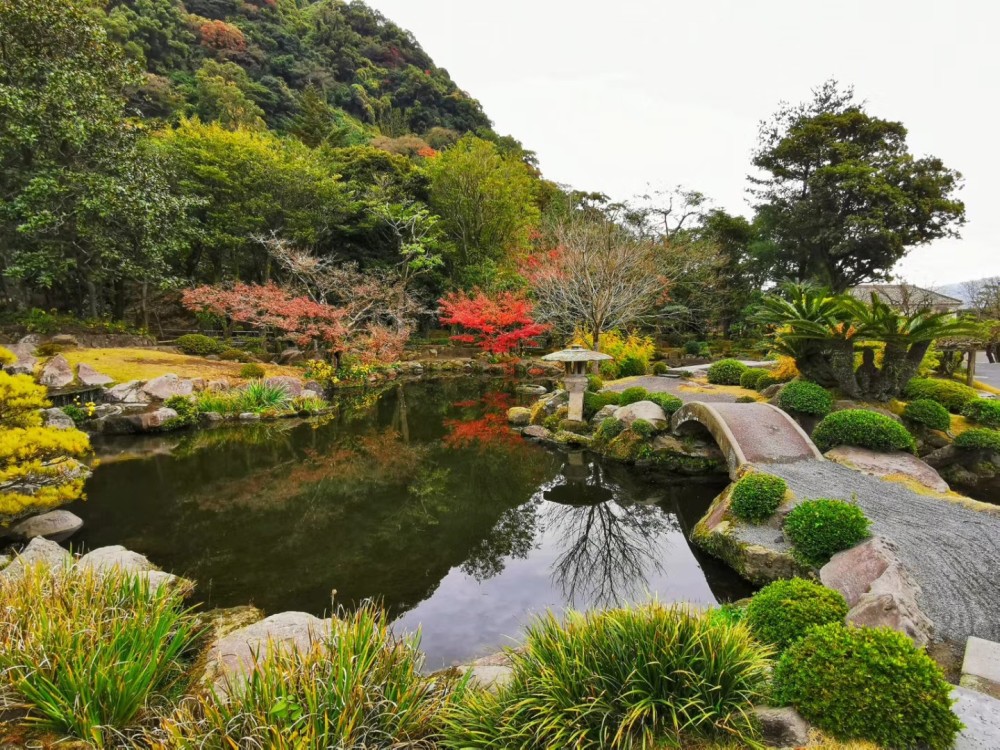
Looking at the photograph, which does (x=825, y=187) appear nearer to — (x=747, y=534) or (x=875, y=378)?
(x=875, y=378)

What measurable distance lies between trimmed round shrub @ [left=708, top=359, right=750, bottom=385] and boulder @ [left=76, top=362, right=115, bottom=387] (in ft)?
55.5

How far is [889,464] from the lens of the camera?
7086 millimetres

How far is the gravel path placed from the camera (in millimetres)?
3891

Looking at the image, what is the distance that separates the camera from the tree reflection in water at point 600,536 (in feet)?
18.9

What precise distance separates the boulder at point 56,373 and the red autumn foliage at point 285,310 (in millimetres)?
5461

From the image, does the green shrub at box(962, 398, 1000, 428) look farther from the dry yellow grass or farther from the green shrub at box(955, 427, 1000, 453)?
the dry yellow grass

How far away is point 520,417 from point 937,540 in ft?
30.1

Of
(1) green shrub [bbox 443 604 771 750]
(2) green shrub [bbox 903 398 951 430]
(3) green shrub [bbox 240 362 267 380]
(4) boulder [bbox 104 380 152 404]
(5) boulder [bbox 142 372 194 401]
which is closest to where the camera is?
(1) green shrub [bbox 443 604 771 750]

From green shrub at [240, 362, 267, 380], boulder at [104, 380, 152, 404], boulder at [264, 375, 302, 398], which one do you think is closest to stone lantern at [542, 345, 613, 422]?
boulder at [264, 375, 302, 398]

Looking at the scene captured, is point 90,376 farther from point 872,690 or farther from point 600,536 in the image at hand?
point 872,690

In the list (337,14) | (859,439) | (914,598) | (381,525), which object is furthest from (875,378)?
(337,14)

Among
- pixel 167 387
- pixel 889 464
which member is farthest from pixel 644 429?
pixel 167 387

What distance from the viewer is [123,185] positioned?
14391mm

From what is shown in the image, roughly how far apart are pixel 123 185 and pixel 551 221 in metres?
18.1
